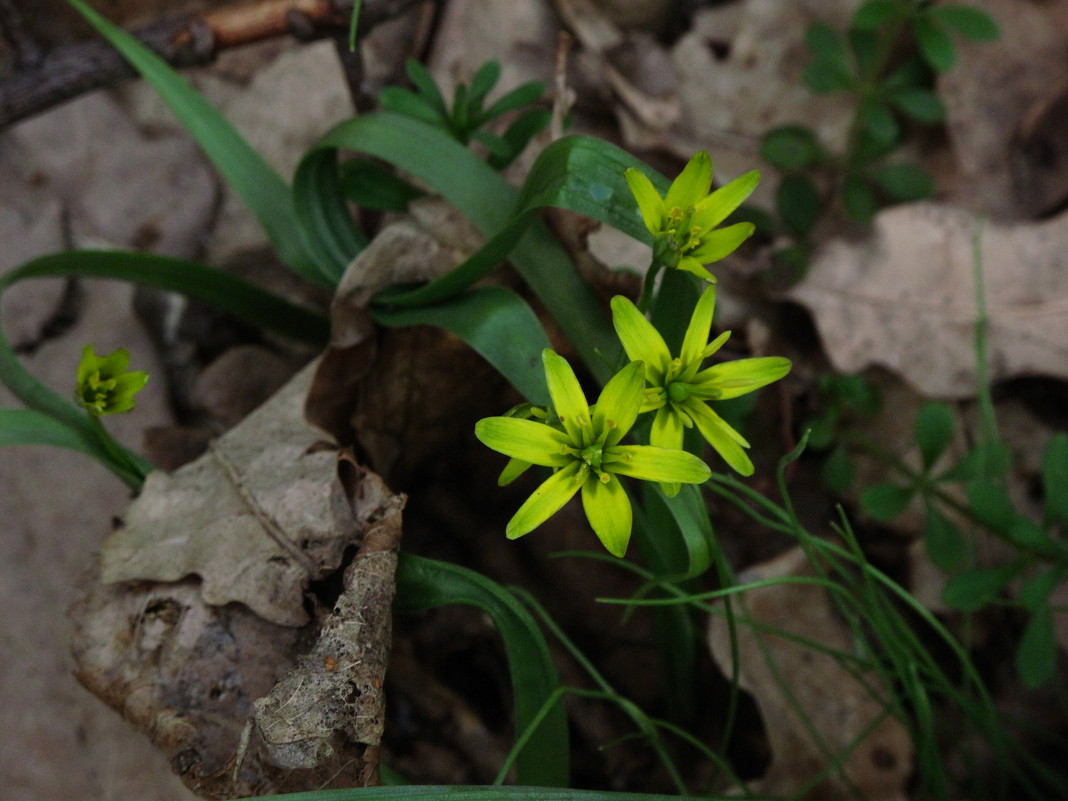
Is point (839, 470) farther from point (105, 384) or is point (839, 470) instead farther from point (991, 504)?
point (105, 384)

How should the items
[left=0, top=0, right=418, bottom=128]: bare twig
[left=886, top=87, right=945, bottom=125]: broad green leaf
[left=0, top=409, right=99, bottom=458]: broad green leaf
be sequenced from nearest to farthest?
[left=0, top=409, right=99, bottom=458]: broad green leaf
[left=0, top=0, right=418, bottom=128]: bare twig
[left=886, top=87, right=945, bottom=125]: broad green leaf

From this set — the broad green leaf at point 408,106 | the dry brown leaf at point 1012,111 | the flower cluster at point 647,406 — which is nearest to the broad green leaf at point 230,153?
the broad green leaf at point 408,106

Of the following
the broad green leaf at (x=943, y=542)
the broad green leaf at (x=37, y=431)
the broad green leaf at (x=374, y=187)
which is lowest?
the broad green leaf at (x=943, y=542)

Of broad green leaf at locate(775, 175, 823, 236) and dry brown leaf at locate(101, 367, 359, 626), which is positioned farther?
broad green leaf at locate(775, 175, 823, 236)

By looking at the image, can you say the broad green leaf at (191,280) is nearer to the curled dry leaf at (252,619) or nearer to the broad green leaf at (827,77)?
the curled dry leaf at (252,619)

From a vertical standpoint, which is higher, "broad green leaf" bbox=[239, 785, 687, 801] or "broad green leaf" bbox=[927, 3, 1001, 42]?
"broad green leaf" bbox=[927, 3, 1001, 42]

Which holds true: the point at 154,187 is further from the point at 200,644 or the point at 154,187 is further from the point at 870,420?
the point at 870,420

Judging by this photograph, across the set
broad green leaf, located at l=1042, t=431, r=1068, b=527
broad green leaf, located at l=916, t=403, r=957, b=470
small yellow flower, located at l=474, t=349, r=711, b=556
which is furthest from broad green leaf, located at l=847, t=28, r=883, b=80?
small yellow flower, located at l=474, t=349, r=711, b=556

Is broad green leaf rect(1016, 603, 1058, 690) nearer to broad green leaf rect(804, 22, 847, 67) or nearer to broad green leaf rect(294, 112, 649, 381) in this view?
broad green leaf rect(294, 112, 649, 381)
